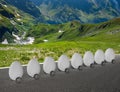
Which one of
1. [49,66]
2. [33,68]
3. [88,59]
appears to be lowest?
[33,68]

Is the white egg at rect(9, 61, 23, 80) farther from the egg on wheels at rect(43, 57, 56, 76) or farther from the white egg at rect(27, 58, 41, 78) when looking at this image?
the egg on wheels at rect(43, 57, 56, 76)

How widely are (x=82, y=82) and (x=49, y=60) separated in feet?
17.9

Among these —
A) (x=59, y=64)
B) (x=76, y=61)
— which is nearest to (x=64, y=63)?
(x=59, y=64)

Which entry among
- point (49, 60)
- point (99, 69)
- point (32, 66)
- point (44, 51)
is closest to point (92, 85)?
point (99, 69)

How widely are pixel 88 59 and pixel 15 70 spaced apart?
14.1m

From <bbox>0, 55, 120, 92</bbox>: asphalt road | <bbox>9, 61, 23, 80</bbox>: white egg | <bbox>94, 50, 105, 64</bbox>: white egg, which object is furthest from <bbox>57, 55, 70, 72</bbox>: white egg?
<bbox>94, 50, 105, 64</bbox>: white egg

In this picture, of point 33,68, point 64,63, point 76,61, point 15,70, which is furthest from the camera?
point 76,61

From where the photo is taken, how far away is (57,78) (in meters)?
32.5

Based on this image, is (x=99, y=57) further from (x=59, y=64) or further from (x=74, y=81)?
(x=59, y=64)

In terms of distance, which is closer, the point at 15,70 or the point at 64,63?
the point at 15,70

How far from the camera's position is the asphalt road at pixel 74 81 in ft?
89.0

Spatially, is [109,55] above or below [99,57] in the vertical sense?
above

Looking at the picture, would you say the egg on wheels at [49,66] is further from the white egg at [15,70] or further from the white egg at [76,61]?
the white egg at [76,61]

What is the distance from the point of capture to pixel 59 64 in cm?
3388
